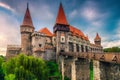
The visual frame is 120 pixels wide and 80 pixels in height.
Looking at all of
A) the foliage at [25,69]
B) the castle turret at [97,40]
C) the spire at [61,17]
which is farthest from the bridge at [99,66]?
the castle turret at [97,40]

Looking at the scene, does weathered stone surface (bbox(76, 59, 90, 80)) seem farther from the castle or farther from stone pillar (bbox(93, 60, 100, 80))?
the castle

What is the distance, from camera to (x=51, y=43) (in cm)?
4353

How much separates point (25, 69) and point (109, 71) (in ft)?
38.4

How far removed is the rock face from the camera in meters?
17.1

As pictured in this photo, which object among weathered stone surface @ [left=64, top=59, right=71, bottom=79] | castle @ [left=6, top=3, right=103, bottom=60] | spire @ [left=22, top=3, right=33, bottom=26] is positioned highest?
spire @ [left=22, top=3, right=33, bottom=26]

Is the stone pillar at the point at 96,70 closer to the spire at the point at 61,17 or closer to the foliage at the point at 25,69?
the foliage at the point at 25,69

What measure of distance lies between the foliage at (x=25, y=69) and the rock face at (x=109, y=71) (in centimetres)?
976

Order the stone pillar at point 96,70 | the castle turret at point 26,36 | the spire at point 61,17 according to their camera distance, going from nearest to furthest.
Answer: the stone pillar at point 96,70 < the castle turret at point 26,36 < the spire at point 61,17

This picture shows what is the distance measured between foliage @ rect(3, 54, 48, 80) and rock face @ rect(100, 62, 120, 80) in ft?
32.0

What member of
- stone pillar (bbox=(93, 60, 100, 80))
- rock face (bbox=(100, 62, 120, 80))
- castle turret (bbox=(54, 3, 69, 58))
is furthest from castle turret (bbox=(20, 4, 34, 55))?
rock face (bbox=(100, 62, 120, 80))

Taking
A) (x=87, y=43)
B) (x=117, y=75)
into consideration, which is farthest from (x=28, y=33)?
(x=117, y=75)

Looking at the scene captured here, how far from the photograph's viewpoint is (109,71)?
1792 cm

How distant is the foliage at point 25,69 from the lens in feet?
68.9

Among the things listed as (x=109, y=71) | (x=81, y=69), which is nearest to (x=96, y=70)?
(x=109, y=71)
